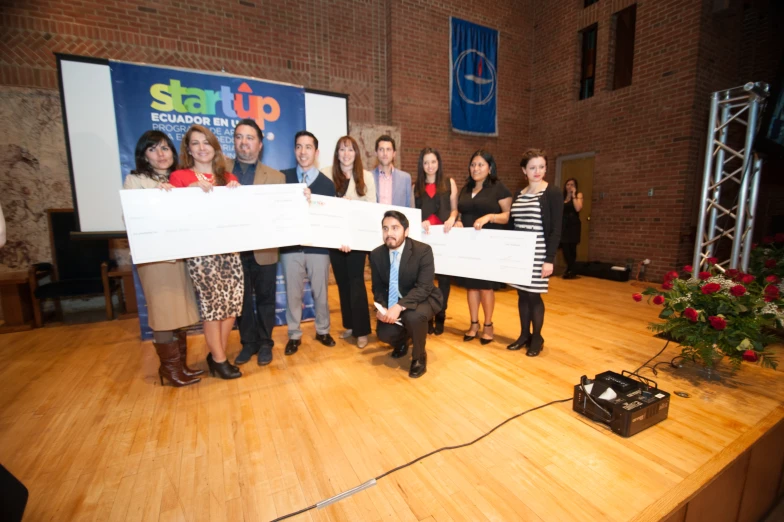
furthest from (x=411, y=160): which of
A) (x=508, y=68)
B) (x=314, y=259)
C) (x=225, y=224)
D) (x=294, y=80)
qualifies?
(x=225, y=224)

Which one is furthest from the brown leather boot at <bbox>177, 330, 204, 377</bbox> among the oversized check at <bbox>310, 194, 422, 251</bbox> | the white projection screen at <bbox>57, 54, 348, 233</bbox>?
the white projection screen at <bbox>57, 54, 348, 233</bbox>

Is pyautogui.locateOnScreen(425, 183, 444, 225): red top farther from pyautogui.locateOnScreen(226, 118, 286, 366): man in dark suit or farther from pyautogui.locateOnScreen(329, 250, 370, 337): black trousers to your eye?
pyautogui.locateOnScreen(226, 118, 286, 366): man in dark suit

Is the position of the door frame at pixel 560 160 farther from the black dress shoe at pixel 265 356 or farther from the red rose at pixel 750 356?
the black dress shoe at pixel 265 356

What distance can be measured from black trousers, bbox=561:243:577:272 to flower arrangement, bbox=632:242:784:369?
11.3 ft

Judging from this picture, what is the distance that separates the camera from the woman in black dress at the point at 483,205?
2.74 meters

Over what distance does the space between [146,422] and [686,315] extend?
3271 millimetres

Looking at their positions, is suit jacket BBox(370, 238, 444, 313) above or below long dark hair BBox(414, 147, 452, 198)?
below

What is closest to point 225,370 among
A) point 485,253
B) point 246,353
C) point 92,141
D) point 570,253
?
point 246,353

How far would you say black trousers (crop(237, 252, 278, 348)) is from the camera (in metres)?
2.62

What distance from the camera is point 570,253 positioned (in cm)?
592

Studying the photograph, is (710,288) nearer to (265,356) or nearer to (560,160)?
(265,356)

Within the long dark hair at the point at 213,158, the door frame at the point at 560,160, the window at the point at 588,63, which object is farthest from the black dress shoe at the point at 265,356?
the window at the point at 588,63

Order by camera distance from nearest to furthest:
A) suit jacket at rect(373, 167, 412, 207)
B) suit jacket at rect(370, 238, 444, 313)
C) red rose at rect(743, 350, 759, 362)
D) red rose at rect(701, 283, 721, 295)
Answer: red rose at rect(743, 350, 759, 362), red rose at rect(701, 283, 721, 295), suit jacket at rect(370, 238, 444, 313), suit jacket at rect(373, 167, 412, 207)

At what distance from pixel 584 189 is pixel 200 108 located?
5.99 meters
